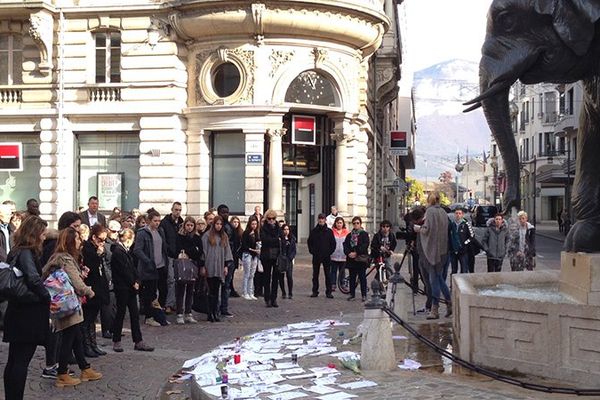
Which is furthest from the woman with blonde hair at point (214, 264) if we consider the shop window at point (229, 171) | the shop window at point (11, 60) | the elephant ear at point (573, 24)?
the shop window at point (11, 60)

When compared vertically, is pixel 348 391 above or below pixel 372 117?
below

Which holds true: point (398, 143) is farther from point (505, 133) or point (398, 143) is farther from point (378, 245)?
point (505, 133)

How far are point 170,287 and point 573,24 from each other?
9019 millimetres

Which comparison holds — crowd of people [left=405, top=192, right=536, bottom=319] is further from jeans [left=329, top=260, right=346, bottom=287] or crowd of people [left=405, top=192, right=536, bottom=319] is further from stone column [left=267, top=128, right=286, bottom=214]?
stone column [left=267, top=128, right=286, bottom=214]

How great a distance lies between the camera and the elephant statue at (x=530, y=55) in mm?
7363

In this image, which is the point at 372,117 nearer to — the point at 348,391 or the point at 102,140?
the point at 102,140

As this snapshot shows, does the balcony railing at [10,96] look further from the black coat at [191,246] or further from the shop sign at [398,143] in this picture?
the shop sign at [398,143]

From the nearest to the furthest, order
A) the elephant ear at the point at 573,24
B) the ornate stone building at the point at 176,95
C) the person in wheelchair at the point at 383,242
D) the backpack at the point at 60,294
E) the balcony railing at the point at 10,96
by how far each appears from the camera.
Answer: the elephant ear at the point at 573,24
the backpack at the point at 60,294
the person in wheelchair at the point at 383,242
the ornate stone building at the point at 176,95
the balcony railing at the point at 10,96

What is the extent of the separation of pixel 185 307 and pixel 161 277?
2.36 ft

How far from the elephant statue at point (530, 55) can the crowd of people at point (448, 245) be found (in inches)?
177

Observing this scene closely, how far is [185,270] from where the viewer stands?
1338 cm

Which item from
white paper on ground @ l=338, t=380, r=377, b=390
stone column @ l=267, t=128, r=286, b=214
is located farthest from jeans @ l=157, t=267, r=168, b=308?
stone column @ l=267, t=128, r=286, b=214

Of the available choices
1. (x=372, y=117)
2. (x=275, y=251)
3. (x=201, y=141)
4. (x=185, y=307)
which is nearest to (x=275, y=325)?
(x=185, y=307)

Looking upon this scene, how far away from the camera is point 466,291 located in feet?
26.9
